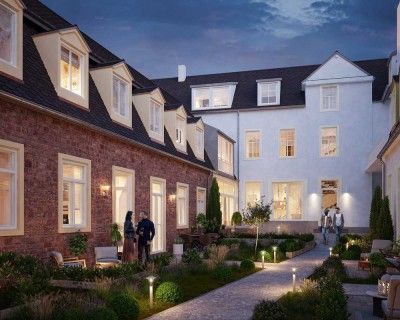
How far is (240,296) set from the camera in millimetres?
10406

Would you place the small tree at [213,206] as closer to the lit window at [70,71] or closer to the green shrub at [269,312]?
the lit window at [70,71]

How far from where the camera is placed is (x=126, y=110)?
656 inches

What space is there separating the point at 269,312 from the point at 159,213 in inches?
481

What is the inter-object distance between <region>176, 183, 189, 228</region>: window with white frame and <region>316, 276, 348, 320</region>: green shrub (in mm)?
13212

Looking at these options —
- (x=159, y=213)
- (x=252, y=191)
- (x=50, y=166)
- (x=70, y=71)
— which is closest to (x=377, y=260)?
(x=159, y=213)

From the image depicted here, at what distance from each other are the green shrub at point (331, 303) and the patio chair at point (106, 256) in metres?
6.46

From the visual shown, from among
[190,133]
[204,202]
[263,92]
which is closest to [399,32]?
[190,133]

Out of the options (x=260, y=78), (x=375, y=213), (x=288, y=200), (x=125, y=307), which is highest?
(x=260, y=78)

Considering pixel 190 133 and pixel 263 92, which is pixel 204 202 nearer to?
pixel 190 133

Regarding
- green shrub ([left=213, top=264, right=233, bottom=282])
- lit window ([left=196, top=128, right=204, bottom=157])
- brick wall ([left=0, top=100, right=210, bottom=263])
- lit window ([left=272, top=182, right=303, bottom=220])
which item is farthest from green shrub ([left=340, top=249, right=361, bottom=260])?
lit window ([left=272, top=182, right=303, bottom=220])

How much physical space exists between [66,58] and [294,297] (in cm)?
839

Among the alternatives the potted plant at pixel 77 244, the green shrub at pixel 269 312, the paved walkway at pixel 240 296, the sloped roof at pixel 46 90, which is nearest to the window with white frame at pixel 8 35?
the sloped roof at pixel 46 90

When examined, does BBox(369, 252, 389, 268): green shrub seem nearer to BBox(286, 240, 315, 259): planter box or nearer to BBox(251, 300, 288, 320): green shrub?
BBox(286, 240, 315, 259): planter box

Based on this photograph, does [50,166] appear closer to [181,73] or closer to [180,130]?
[180,130]
